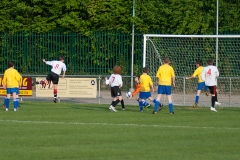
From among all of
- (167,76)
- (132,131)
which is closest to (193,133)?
(132,131)

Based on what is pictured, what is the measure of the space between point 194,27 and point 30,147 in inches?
911

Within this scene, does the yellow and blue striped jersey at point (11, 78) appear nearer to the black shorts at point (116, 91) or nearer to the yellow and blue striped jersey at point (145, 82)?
the black shorts at point (116, 91)

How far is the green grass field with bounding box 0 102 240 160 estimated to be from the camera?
47.9ft

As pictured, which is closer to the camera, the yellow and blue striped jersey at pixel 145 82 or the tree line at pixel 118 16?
the yellow and blue striped jersey at pixel 145 82

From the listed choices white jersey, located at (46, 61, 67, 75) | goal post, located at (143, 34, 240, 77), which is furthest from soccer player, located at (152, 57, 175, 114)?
goal post, located at (143, 34, 240, 77)

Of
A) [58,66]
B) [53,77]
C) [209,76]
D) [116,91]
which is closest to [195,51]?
[58,66]

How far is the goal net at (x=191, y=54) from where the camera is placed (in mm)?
32141

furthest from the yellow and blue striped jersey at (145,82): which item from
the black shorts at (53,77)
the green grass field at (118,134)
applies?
the black shorts at (53,77)

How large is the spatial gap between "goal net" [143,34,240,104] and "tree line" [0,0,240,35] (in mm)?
1247

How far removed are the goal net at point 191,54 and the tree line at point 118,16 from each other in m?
1.25

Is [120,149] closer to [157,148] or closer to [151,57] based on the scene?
[157,148]

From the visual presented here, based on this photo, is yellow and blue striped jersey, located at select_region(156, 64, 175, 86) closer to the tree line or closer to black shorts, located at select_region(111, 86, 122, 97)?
black shorts, located at select_region(111, 86, 122, 97)

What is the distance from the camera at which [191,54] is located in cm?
3584

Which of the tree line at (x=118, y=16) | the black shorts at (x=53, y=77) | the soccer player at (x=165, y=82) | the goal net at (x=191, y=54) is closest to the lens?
the soccer player at (x=165, y=82)
